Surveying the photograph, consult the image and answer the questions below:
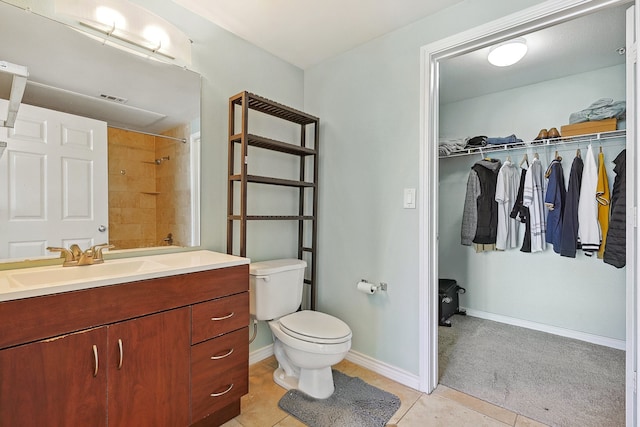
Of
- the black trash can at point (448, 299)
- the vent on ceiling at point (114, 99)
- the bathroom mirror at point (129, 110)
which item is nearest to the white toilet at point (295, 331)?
the bathroom mirror at point (129, 110)

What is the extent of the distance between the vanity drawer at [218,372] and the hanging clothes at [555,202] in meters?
2.55

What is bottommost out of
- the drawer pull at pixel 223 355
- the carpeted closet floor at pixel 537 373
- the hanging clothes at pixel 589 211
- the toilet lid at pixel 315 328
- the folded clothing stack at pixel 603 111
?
the carpeted closet floor at pixel 537 373

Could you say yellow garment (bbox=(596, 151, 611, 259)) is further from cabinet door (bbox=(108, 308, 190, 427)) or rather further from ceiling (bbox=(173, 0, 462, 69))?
cabinet door (bbox=(108, 308, 190, 427))

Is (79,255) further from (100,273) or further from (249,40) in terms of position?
(249,40)

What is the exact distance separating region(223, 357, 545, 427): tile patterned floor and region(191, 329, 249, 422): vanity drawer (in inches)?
7.3

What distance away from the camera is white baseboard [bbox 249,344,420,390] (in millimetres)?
1907

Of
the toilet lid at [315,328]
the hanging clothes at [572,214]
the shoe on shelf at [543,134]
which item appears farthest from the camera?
the shoe on shelf at [543,134]

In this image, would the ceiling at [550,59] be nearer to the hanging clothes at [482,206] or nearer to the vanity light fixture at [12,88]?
the hanging clothes at [482,206]

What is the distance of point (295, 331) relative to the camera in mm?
1745

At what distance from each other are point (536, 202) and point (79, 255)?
3273 mm

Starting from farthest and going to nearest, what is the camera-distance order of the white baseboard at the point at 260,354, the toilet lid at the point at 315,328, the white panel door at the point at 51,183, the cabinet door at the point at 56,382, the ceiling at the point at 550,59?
1. the white baseboard at the point at 260,354
2. the ceiling at the point at 550,59
3. the toilet lid at the point at 315,328
4. the white panel door at the point at 51,183
5. the cabinet door at the point at 56,382

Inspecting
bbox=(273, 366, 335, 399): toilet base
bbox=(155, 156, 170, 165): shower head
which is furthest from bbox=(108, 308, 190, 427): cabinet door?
bbox=(155, 156, 170, 165): shower head

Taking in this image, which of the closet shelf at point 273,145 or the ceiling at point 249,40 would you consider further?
the closet shelf at point 273,145

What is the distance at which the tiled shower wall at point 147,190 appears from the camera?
161 centimetres
